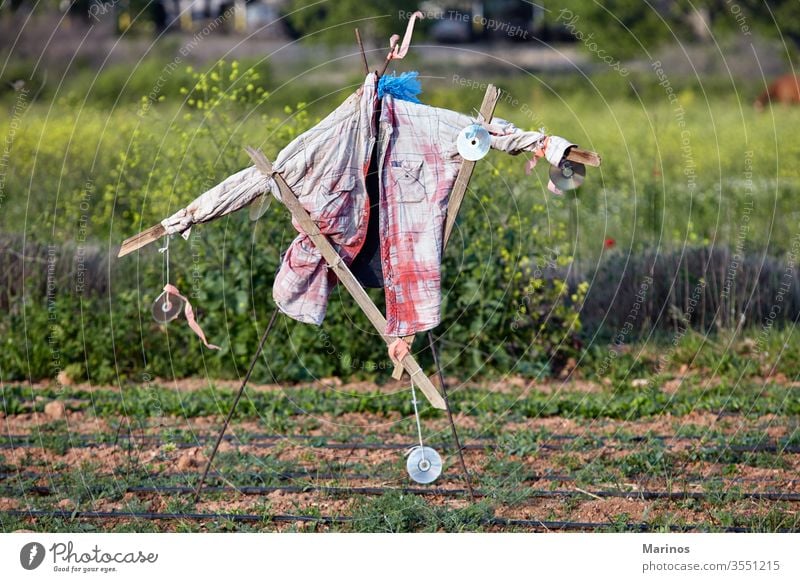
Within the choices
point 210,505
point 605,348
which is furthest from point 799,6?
point 210,505

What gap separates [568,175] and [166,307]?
185 cm

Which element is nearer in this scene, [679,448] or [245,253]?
[679,448]

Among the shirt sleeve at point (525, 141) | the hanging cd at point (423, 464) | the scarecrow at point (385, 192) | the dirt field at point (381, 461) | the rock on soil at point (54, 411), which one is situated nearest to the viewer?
the shirt sleeve at point (525, 141)

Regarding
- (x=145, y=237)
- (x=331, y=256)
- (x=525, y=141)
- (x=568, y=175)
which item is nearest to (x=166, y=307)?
(x=145, y=237)

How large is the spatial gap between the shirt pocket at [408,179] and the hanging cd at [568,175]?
0.58 metres

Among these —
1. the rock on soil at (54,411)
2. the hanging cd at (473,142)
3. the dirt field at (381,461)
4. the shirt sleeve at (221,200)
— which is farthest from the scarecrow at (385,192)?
the rock on soil at (54,411)

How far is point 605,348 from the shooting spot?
25.2 ft

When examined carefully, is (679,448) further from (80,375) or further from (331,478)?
(80,375)

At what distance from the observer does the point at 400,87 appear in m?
4.74

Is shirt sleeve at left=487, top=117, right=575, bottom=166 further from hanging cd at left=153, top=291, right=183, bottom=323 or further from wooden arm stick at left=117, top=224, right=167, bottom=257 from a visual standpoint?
hanging cd at left=153, top=291, right=183, bottom=323

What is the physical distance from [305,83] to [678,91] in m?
7.64

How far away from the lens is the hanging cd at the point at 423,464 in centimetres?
478

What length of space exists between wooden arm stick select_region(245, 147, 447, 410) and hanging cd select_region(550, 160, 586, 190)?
956 millimetres

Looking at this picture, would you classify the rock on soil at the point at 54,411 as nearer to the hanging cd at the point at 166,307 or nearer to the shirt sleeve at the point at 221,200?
the hanging cd at the point at 166,307
